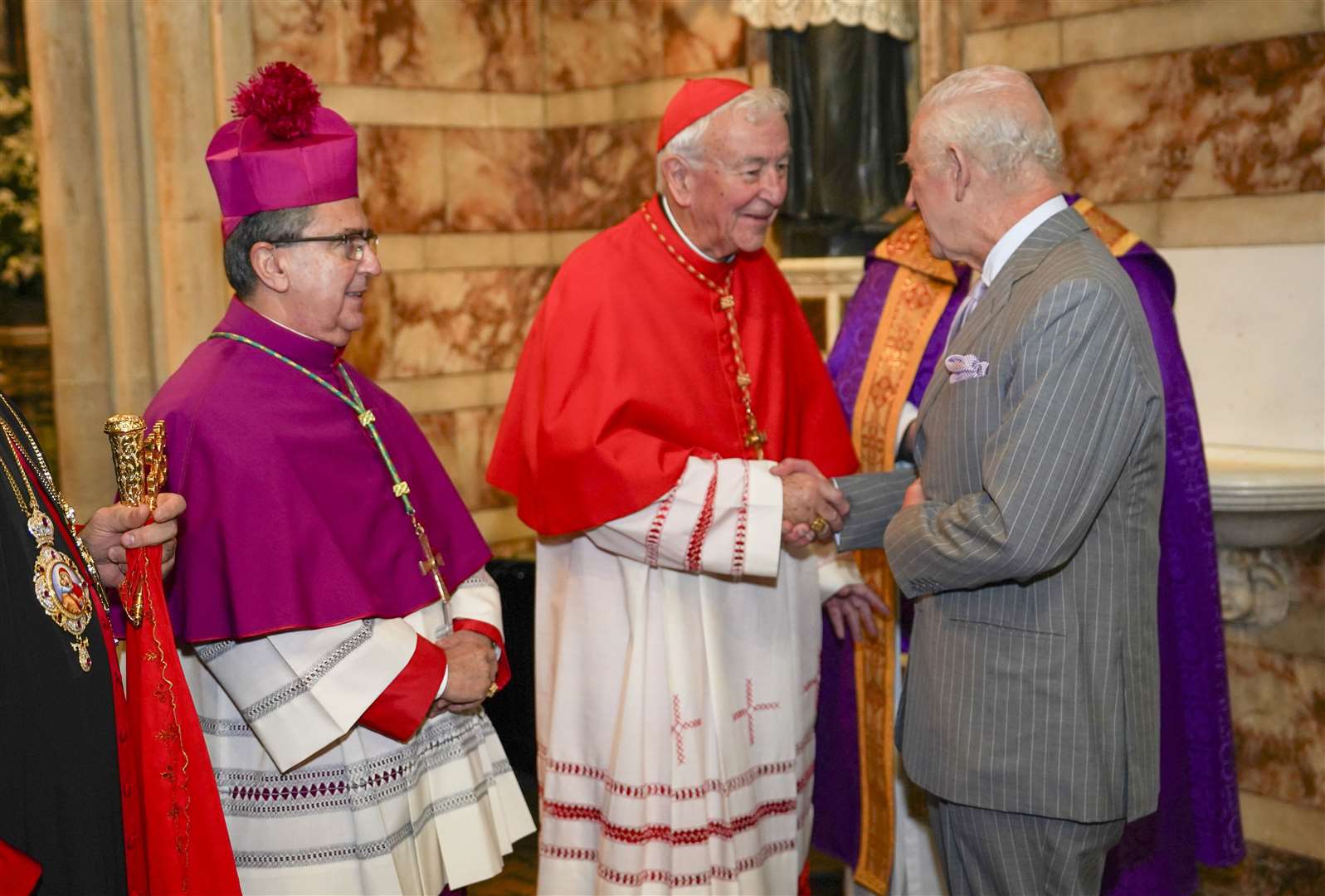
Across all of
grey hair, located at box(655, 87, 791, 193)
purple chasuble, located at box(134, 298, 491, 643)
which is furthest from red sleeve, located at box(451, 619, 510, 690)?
grey hair, located at box(655, 87, 791, 193)

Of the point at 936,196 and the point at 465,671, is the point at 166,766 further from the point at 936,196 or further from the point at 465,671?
the point at 936,196

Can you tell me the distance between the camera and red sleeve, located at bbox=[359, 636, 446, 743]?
2.50 m

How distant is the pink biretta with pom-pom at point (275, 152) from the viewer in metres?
2.51

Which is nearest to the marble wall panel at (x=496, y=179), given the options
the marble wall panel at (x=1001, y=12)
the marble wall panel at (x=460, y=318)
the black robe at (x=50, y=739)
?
the marble wall panel at (x=460, y=318)

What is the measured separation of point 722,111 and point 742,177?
6.7 inches

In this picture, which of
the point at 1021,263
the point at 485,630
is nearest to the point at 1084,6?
the point at 1021,263

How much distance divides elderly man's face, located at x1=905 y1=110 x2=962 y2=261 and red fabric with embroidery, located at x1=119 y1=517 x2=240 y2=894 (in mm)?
1560

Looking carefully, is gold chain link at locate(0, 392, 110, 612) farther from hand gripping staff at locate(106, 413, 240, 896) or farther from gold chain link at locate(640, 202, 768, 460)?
gold chain link at locate(640, 202, 768, 460)

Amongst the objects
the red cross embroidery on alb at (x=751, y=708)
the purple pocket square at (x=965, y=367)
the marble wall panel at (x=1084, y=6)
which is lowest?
the red cross embroidery on alb at (x=751, y=708)

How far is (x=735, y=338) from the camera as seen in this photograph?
134 inches

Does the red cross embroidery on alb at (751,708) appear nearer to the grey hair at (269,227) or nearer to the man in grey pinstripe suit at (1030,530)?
the man in grey pinstripe suit at (1030,530)

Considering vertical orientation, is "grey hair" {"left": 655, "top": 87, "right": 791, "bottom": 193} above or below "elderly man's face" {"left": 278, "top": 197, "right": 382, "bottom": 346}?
above

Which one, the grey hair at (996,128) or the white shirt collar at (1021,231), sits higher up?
the grey hair at (996,128)

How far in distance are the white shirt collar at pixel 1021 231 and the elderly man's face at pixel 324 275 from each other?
1176 mm
